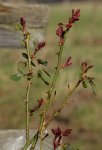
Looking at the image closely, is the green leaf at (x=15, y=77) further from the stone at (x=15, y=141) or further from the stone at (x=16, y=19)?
the stone at (x=16, y=19)

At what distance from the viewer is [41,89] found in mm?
7336

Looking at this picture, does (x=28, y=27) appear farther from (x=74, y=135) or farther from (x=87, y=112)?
(x=87, y=112)

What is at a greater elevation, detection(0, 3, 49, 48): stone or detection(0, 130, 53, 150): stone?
detection(0, 3, 49, 48): stone

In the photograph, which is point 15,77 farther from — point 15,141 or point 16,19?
point 16,19

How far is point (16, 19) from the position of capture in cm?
303

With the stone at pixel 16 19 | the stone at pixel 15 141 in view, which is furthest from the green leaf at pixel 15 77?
the stone at pixel 16 19

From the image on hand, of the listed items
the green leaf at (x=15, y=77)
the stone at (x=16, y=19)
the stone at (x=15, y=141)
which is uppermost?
the stone at (x=16, y=19)

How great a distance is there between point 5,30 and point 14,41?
0.09m

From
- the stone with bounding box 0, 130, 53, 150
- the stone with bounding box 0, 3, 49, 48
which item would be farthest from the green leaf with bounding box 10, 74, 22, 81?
the stone with bounding box 0, 3, 49, 48

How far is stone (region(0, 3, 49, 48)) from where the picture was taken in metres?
2.93

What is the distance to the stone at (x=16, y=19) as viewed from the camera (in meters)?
2.93

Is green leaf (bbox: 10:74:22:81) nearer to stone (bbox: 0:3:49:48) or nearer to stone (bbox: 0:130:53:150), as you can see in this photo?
stone (bbox: 0:130:53:150)

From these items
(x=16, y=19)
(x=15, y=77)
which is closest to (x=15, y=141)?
(x=15, y=77)

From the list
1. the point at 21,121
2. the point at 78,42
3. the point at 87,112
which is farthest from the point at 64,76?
the point at 78,42
